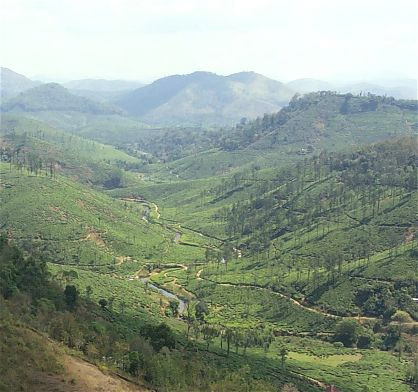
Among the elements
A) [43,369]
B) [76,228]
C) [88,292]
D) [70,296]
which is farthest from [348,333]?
[76,228]

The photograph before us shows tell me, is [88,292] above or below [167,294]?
above

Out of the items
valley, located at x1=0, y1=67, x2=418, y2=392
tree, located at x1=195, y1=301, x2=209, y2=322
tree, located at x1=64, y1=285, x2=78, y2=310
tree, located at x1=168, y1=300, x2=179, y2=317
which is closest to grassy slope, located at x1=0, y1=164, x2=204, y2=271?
valley, located at x1=0, y1=67, x2=418, y2=392

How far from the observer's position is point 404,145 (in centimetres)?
18500

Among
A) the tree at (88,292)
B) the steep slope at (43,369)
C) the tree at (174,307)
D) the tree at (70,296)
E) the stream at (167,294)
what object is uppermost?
the steep slope at (43,369)

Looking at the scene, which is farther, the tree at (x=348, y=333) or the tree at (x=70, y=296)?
the tree at (x=348, y=333)

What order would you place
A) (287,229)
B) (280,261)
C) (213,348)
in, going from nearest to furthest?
(213,348) → (280,261) → (287,229)

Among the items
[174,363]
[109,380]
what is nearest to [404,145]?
[174,363]

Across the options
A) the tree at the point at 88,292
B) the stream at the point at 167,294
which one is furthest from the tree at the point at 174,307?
the tree at the point at 88,292

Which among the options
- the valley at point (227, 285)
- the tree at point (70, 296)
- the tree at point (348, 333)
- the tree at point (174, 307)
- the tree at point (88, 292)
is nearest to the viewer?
the valley at point (227, 285)

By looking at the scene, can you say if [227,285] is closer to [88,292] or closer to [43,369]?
[88,292]

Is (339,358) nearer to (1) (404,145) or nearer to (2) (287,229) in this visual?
(2) (287,229)

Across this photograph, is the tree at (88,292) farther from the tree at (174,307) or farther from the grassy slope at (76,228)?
the grassy slope at (76,228)

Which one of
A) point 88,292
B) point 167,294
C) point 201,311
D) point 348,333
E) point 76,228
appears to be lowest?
point 167,294

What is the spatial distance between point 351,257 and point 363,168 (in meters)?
59.7
